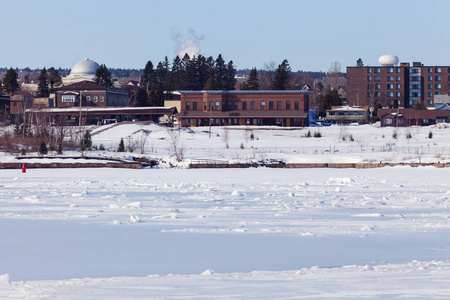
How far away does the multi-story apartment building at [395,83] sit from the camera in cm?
14262

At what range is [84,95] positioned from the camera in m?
115

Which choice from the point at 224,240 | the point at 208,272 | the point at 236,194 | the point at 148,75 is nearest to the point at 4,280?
the point at 208,272

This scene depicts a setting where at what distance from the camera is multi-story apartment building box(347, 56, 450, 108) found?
143 m

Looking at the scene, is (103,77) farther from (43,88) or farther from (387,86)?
(387,86)

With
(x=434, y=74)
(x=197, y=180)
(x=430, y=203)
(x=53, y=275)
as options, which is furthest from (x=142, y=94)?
(x=53, y=275)

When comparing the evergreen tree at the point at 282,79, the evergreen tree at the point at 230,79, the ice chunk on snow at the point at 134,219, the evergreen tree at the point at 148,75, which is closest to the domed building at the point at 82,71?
the evergreen tree at the point at 148,75

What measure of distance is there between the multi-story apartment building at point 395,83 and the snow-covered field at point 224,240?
115659mm

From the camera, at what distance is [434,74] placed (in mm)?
146875

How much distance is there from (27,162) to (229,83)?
3543 inches

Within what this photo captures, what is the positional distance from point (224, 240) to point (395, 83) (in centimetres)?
13347

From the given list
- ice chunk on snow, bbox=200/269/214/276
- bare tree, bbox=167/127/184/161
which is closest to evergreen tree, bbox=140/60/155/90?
bare tree, bbox=167/127/184/161

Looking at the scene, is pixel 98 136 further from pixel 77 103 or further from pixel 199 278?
pixel 199 278

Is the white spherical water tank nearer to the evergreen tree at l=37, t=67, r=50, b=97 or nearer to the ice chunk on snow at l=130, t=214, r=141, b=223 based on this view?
the evergreen tree at l=37, t=67, r=50, b=97

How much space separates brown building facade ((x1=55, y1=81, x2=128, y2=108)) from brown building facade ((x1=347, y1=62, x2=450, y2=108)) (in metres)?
53.5
